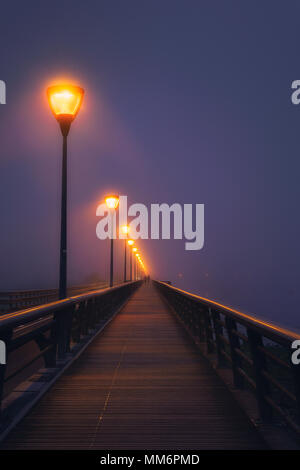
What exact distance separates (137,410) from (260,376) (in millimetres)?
1488

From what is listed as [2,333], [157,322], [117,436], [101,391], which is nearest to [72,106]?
[101,391]

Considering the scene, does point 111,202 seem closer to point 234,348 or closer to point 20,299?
point 20,299

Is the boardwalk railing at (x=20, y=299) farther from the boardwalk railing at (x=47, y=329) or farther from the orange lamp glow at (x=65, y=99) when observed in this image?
the orange lamp glow at (x=65, y=99)

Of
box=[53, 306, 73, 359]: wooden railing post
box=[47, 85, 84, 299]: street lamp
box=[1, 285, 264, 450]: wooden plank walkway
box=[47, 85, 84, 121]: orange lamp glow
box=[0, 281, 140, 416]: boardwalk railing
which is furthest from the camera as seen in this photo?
box=[47, 85, 84, 121]: orange lamp glow

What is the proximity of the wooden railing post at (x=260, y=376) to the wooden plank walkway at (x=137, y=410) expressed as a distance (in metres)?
0.25

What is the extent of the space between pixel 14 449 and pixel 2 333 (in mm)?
1014

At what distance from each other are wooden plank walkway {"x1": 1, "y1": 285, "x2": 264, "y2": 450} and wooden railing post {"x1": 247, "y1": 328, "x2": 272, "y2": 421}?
25cm

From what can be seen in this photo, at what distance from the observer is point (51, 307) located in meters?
6.86

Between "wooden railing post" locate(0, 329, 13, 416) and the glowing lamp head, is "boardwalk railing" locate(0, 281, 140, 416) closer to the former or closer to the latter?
"wooden railing post" locate(0, 329, 13, 416)

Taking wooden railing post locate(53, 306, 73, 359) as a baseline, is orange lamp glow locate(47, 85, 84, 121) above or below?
above

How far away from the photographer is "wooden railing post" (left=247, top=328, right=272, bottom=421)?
5.14 m

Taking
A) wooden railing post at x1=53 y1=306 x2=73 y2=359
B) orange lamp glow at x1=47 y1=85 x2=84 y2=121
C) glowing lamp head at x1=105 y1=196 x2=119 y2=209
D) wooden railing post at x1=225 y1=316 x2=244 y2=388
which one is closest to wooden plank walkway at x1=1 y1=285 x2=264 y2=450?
wooden railing post at x1=225 y1=316 x2=244 y2=388

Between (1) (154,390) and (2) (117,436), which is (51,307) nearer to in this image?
(1) (154,390)

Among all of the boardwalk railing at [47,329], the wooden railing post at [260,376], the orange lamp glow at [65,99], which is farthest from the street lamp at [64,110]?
the wooden railing post at [260,376]
